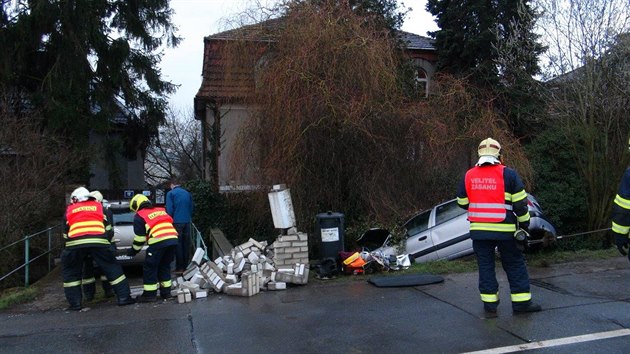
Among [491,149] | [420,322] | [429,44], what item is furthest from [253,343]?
[429,44]

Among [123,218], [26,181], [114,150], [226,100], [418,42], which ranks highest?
[418,42]

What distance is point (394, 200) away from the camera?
36.0 ft

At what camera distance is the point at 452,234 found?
361 inches

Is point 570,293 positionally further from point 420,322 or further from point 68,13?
point 68,13

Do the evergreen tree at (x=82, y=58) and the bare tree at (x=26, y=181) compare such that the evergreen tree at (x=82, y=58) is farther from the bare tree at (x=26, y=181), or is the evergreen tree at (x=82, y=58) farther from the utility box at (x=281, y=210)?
the utility box at (x=281, y=210)

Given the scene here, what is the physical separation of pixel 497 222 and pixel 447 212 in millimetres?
4002

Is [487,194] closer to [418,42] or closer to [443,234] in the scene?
[443,234]

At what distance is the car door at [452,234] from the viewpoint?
29.7 feet

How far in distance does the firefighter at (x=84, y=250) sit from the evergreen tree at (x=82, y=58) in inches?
421

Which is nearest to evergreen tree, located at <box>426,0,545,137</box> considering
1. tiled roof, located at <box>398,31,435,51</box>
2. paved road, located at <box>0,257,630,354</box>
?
tiled roof, located at <box>398,31,435,51</box>

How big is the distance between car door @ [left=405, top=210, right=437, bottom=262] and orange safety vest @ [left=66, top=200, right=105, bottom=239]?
5185 millimetres

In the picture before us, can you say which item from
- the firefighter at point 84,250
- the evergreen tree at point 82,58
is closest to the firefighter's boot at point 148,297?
the firefighter at point 84,250

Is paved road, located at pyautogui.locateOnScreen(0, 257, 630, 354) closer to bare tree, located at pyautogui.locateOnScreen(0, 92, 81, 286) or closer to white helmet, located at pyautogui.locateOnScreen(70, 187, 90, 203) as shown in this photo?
white helmet, located at pyautogui.locateOnScreen(70, 187, 90, 203)

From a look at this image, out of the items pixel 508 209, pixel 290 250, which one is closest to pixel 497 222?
pixel 508 209
